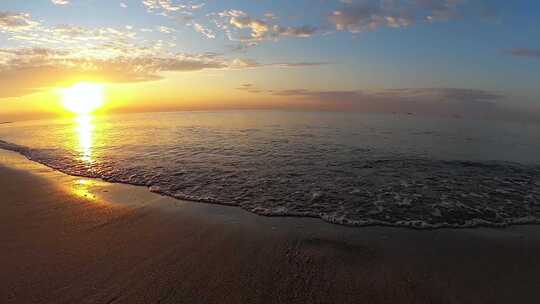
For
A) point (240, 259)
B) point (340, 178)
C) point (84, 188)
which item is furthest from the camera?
point (340, 178)

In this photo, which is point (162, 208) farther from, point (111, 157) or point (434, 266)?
point (111, 157)

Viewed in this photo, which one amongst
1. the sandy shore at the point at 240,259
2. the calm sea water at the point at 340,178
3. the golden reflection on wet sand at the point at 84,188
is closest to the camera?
the sandy shore at the point at 240,259

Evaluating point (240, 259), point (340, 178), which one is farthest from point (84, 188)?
point (340, 178)

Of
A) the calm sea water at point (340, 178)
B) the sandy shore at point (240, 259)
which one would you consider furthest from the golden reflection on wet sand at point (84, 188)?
the sandy shore at point (240, 259)

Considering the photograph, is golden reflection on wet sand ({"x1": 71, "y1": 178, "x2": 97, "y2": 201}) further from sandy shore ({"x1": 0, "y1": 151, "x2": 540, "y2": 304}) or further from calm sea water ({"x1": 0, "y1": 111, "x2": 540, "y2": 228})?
sandy shore ({"x1": 0, "y1": 151, "x2": 540, "y2": 304})

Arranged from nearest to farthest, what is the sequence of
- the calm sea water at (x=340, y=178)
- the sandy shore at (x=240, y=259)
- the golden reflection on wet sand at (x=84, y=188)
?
the sandy shore at (x=240, y=259) < the calm sea water at (x=340, y=178) < the golden reflection on wet sand at (x=84, y=188)

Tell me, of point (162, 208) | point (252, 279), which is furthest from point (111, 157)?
point (252, 279)

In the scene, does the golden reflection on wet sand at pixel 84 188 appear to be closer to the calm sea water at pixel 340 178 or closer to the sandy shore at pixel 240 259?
the calm sea water at pixel 340 178

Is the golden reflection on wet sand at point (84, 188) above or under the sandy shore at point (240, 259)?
above

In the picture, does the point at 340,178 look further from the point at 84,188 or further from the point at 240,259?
the point at 84,188

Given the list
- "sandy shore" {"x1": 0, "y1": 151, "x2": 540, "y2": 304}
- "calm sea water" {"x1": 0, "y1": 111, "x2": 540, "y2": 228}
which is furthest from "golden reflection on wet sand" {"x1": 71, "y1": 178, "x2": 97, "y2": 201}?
"sandy shore" {"x1": 0, "y1": 151, "x2": 540, "y2": 304}
